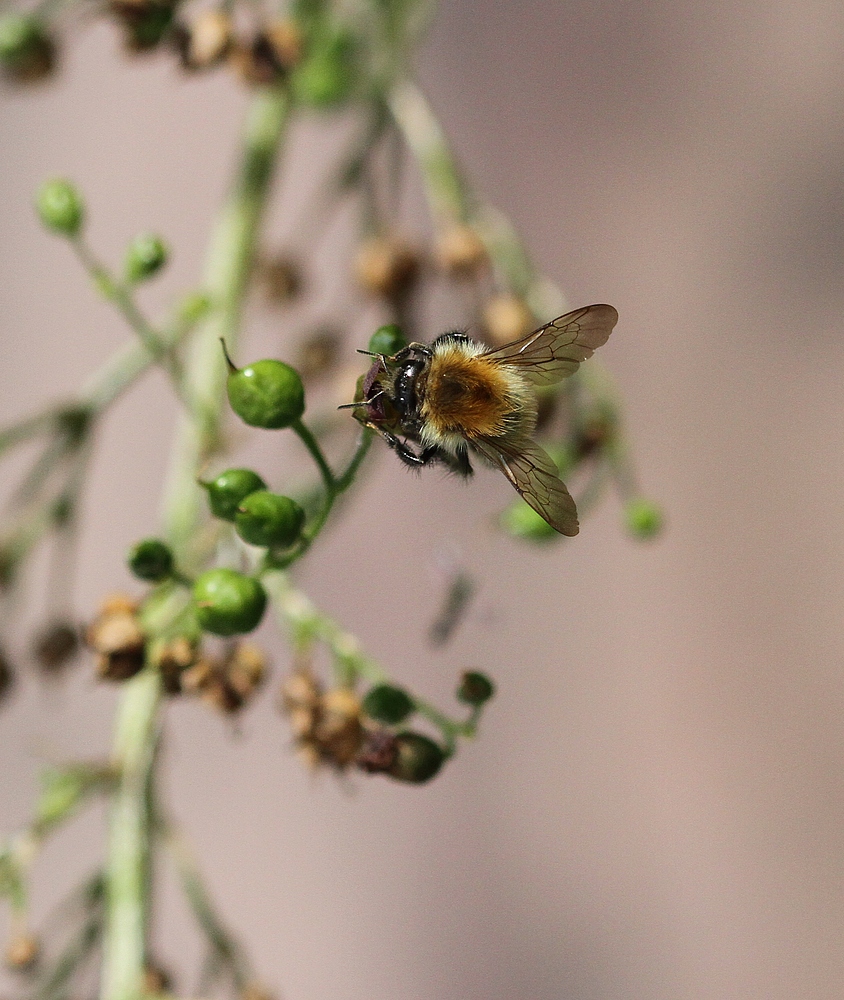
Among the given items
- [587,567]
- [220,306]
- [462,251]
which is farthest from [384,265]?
[587,567]

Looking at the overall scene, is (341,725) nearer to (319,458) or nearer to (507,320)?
(319,458)

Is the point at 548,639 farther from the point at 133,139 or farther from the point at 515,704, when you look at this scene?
the point at 133,139

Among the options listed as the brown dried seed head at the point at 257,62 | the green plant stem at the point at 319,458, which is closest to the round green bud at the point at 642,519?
the green plant stem at the point at 319,458

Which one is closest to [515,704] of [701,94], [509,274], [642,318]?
[642,318]

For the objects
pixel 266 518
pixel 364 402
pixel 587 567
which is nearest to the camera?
pixel 266 518

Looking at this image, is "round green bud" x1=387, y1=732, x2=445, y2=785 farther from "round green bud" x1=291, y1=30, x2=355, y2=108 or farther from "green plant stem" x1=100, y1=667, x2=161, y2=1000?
"round green bud" x1=291, y1=30, x2=355, y2=108
